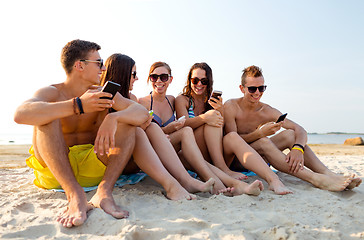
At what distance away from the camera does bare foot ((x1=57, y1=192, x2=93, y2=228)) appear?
7.95ft

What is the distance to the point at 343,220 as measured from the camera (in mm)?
2625

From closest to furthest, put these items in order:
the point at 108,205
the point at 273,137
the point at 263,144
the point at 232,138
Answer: the point at 108,205, the point at 232,138, the point at 263,144, the point at 273,137

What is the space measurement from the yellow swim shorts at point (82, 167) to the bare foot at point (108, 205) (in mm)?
414

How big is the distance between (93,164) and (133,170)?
76cm

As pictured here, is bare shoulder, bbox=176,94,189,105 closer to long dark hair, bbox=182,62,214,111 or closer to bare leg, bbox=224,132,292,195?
long dark hair, bbox=182,62,214,111

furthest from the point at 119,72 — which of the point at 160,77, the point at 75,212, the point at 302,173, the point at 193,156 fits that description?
the point at 302,173

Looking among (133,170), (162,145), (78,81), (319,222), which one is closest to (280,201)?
(319,222)

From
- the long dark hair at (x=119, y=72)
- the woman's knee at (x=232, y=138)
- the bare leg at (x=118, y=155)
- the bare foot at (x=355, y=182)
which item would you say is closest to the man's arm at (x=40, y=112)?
the bare leg at (x=118, y=155)

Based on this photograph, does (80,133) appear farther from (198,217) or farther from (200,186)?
(198,217)

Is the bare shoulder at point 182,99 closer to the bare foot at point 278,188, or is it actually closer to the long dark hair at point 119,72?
the long dark hair at point 119,72

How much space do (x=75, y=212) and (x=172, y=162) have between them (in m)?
1.26

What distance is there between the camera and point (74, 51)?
10.5ft

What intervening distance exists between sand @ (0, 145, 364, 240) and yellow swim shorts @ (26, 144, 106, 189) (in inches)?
6.6

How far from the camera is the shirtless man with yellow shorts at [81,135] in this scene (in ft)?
8.59
